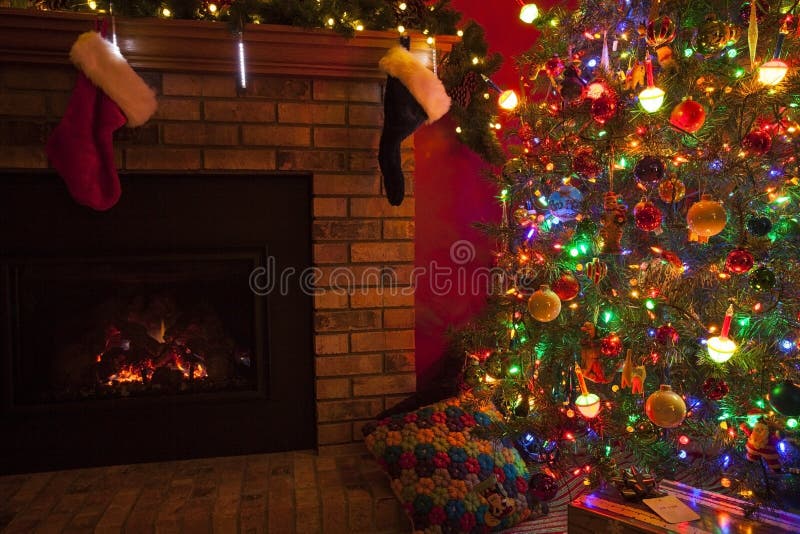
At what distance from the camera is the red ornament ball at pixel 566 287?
5.37ft

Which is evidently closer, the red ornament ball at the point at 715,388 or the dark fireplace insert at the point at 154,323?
the red ornament ball at the point at 715,388

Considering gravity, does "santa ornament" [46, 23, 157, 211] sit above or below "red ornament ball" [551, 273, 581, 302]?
above

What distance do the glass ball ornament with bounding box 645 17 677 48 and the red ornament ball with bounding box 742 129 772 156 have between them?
12.5 inches

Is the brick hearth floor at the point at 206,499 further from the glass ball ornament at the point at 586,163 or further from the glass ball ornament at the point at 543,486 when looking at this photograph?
the glass ball ornament at the point at 586,163

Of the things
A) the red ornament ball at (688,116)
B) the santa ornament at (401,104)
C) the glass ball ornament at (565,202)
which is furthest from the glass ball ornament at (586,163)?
the santa ornament at (401,104)

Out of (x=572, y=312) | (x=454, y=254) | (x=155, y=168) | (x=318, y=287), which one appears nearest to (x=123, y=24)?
(x=155, y=168)

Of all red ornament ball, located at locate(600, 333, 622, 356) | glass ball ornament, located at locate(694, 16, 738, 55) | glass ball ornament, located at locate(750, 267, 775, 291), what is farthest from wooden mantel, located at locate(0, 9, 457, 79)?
glass ball ornament, located at locate(750, 267, 775, 291)

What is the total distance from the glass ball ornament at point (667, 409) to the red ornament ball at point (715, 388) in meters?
0.10

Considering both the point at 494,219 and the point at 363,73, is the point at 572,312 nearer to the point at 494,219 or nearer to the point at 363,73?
the point at 494,219

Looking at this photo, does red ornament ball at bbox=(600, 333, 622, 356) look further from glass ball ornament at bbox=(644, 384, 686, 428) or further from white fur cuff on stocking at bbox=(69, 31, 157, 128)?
white fur cuff on stocking at bbox=(69, 31, 157, 128)

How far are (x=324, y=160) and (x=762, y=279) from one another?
1.43 meters

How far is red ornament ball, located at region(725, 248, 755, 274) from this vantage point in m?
1.31

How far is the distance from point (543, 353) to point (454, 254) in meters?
0.65

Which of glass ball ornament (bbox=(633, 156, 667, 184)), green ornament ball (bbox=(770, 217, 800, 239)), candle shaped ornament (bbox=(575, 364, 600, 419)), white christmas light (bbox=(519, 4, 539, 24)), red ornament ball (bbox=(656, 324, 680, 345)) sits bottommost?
candle shaped ornament (bbox=(575, 364, 600, 419))
